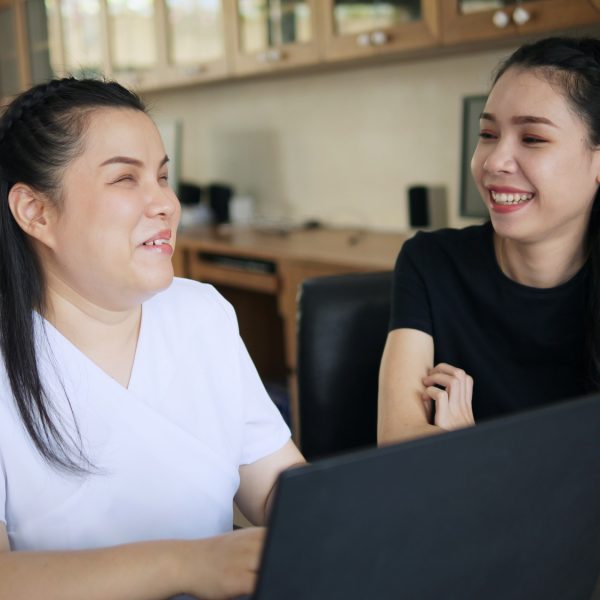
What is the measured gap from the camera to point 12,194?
1.01 m

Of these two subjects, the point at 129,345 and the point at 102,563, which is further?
the point at 129,345

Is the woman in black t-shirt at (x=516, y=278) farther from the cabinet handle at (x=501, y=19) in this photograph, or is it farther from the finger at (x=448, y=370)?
the cabinet handle at (x=501, y=19)

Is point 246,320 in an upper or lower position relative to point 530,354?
lower

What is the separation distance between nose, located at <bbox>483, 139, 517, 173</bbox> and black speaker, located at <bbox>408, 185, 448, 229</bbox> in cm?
156

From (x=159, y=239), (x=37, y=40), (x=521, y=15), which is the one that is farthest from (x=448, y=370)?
(x=37, y=40)

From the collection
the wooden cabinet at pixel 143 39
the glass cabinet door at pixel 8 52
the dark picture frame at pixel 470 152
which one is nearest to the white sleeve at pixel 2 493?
the dark picture frame at pixel 470 152

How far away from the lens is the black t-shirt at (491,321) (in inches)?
51.1

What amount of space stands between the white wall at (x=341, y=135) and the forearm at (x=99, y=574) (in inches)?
89.7

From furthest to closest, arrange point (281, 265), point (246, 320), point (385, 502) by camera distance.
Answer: point (246, 320) < point (281, 265) < point (385, 502)

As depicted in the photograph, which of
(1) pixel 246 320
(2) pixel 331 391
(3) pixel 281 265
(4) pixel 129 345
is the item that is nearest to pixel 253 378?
(4) pixel 129 345

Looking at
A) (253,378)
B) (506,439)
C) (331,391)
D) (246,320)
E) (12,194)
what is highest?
(12,194)

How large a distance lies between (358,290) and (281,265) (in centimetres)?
137

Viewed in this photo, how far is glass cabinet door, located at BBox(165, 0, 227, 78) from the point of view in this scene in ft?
10.7

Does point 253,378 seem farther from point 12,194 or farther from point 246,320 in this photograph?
point 246,320
